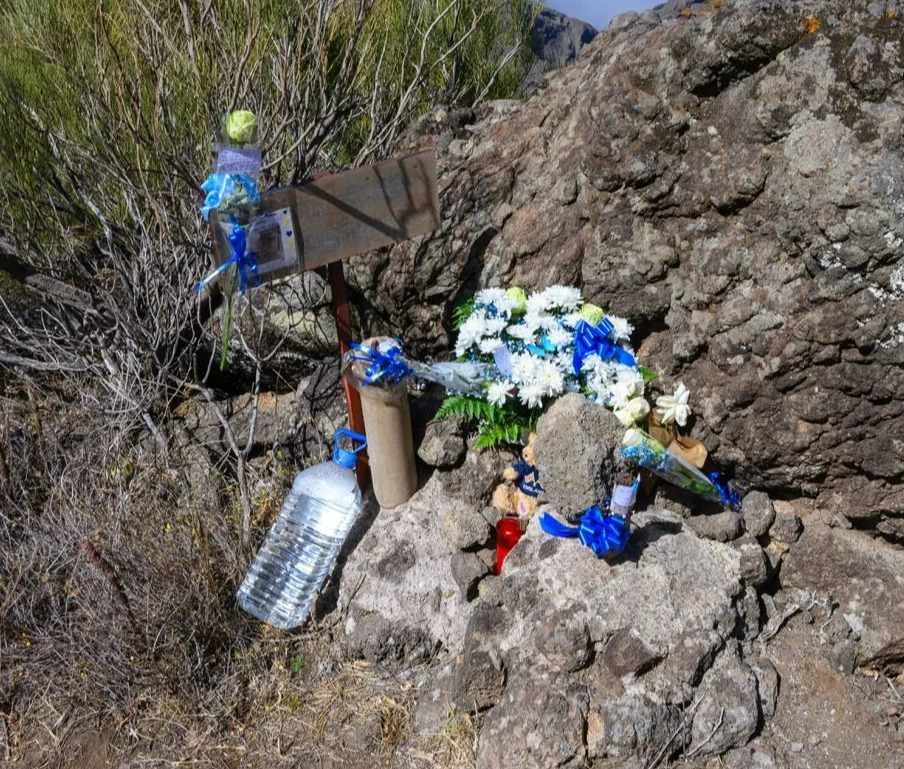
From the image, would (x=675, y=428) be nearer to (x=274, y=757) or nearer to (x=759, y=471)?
(x=759, y=471)

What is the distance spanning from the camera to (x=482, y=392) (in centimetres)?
300

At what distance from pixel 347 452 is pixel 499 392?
0.58 metres

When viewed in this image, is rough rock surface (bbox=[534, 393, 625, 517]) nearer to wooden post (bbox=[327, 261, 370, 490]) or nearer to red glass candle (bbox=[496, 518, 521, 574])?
red glass candle (bbox=[496, 518, 521, 574])

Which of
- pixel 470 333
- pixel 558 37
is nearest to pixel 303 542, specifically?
pixel 470 333

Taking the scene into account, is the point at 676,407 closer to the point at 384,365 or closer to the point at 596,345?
the point at 596,345

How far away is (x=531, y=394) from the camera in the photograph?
9.52 ft

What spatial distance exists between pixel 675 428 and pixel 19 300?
3245 mm

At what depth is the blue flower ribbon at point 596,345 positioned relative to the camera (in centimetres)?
297

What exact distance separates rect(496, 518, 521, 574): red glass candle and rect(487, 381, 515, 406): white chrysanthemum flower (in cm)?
43

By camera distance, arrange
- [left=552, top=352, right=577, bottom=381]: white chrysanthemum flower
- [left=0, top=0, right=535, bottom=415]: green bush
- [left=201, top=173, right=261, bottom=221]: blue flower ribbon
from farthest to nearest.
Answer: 1. [left=0, top=0, right=535, bottom=415]: green bush
2. [left=552, top=352, right=577, bottom=381]: white chrysanthemum flower
3. [left=201, top=173, right=261, bottom=221]: blue flower ribbon

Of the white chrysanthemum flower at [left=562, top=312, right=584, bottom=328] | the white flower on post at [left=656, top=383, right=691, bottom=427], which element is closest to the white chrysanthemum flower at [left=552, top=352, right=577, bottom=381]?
the white chrysanthemum flower at [left=562, top=312, right=584, bottom=328]

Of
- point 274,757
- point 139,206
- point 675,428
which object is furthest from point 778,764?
point 139,206

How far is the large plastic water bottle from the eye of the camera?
3031 millimetres

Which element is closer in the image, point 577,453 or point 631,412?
point 577,453
